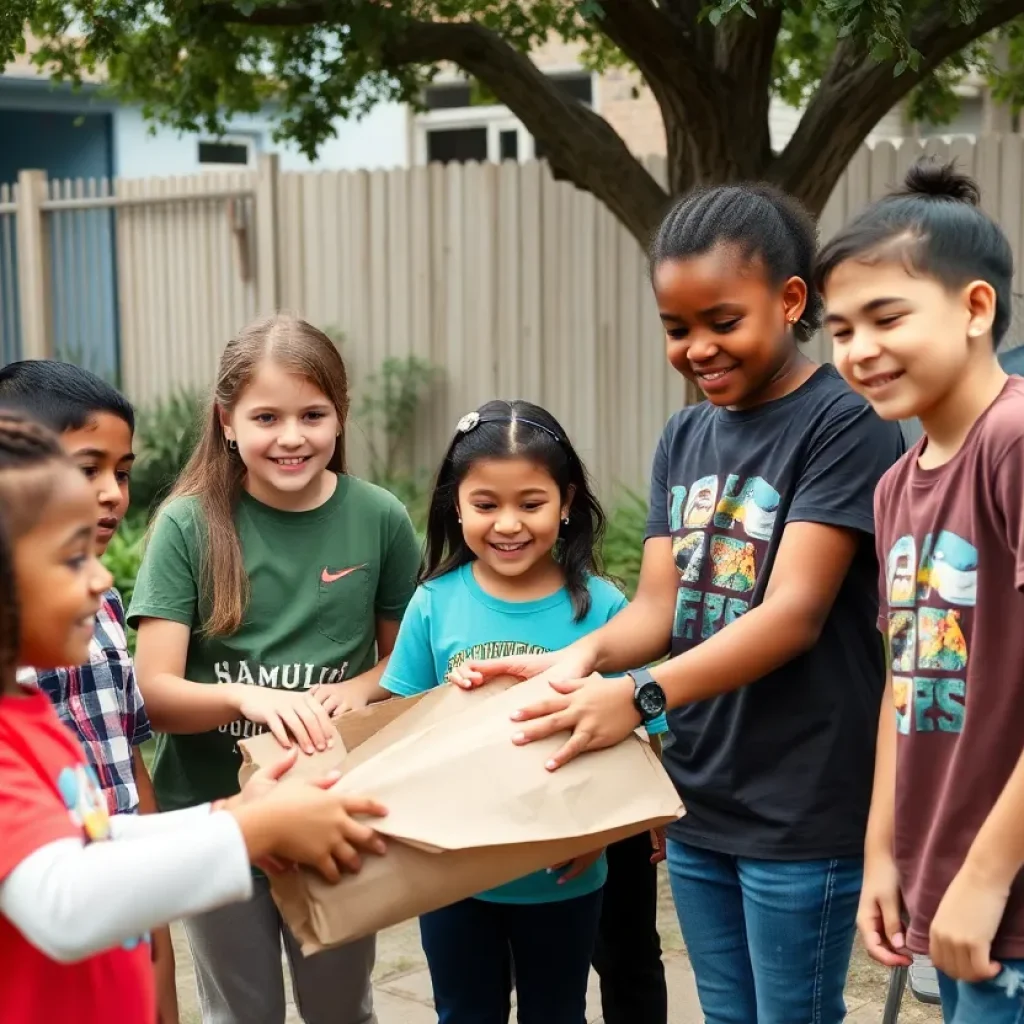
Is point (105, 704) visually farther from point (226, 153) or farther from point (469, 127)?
point (226, 153)

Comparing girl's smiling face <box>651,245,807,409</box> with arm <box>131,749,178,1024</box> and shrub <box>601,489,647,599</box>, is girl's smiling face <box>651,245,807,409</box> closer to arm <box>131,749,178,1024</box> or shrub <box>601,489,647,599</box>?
arm <box>131,749,178,1024</box>

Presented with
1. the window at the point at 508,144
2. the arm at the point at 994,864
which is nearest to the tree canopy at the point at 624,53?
the arm at the point at 994,864

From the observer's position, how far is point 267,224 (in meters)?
10.5

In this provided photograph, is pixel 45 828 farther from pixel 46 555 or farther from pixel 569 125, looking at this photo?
pixel 569 125

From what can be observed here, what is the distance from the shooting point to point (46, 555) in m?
1.68

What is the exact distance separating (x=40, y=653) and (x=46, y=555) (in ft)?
0.38

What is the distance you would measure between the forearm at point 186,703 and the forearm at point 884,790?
3.58ft

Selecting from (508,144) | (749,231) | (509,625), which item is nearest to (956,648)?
(749,231)

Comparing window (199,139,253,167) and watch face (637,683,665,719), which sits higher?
window (199,139,253,167)

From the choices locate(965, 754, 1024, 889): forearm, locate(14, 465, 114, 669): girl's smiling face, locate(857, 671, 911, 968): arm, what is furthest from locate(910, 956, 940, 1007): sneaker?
locate(14, 465, 114, 669): girl's smiling face

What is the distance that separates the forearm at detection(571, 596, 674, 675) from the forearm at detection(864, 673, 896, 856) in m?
0.48

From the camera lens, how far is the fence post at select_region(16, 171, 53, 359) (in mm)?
11359

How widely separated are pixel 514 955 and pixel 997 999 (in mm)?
1005

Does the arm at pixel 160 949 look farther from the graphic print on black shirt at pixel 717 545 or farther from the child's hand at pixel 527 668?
the graphic print on black shirt at pixel 717 545
